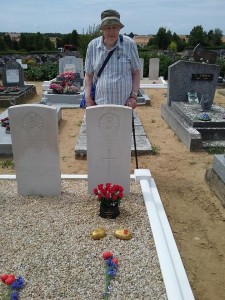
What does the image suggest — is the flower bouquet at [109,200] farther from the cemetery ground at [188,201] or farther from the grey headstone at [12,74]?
the grey headstone at [12,74]

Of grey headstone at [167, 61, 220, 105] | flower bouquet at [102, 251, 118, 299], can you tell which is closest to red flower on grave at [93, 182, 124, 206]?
flower bouquet at [102, 251, 118, 299]

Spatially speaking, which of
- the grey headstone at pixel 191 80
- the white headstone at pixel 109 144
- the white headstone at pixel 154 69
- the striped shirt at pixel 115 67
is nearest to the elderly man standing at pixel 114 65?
the striped shirt at pixel 115 67

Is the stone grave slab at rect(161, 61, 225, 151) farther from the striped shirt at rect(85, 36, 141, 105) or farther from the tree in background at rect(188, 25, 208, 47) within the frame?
the tree in background at rect(188, 25, 208, 47)

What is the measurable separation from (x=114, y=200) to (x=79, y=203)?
55cm

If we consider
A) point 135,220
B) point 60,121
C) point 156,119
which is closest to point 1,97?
point 60,121

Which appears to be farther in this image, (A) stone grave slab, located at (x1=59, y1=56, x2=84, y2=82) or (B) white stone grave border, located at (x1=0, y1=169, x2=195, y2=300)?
(A) stone grave slab, located at (x1=59, y1=56, x2=84, y2=82)

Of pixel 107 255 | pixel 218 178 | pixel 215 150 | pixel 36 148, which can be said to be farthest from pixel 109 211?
pixel 215 150

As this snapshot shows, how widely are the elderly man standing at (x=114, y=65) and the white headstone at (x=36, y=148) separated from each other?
693mm

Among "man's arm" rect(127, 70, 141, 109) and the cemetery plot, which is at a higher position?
"man's arm" rect(127, 70, 141, 109)

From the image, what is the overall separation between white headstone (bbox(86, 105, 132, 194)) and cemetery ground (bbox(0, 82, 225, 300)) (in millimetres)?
818

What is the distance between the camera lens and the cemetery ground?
2.99m

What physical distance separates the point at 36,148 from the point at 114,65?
128 cm

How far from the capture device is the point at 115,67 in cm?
359

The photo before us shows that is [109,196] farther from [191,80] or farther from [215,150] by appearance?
[191,80]
